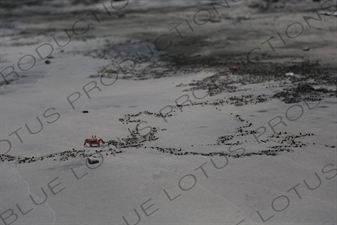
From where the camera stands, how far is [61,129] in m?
7.39

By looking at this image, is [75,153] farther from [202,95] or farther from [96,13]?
[96,13]

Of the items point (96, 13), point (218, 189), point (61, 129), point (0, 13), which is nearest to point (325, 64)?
point (61, 129)

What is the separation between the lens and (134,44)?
13438mm

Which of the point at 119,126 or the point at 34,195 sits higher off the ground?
the point at 119,126

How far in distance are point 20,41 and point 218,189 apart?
34.8 feet

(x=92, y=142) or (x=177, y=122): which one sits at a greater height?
(x=92, y=142)

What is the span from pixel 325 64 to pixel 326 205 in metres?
6.19

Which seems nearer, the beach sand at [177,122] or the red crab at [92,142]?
the beach sand at [177,122]

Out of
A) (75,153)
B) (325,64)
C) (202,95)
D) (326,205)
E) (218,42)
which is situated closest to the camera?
(326,205)

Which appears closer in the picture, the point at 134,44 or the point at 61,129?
the point at 61,129

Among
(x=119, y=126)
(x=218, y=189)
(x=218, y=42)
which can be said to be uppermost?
(x=218, y=42)

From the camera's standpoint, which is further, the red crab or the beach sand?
the red crab

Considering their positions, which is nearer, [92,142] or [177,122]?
[92,142]

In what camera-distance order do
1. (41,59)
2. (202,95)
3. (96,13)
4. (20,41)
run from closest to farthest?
1. (202,95)
2. (41,59)
3. (20,41)
4. (96,13)
